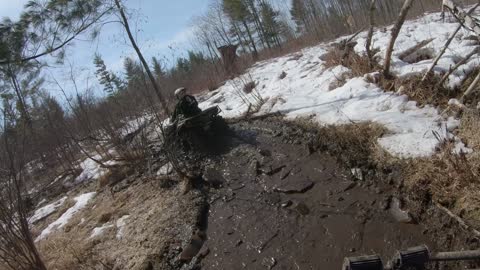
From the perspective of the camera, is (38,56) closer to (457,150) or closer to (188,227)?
(188,227)

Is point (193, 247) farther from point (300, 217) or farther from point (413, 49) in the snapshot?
point (413, 49)

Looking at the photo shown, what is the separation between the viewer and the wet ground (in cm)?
338

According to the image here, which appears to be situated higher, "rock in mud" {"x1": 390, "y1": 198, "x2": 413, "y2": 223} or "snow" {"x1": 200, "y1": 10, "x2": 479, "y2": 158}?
"snow" {"x1": 200, "y1": 10, "x2": 479, "y2": 158}

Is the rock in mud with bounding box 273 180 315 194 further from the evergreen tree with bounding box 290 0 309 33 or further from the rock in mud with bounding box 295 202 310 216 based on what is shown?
the evergreen tree with bounding box 290 0 309 33

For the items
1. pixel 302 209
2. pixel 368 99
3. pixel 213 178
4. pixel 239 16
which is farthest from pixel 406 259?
pixel 239 16

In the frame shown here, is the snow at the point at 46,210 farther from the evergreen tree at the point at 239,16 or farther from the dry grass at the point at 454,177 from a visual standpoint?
the evergreen tree at the point at 239,16

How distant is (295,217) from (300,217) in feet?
0.20

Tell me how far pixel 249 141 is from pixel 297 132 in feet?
3.24

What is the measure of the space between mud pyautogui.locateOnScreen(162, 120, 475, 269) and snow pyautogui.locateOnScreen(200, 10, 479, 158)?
1.92 feet

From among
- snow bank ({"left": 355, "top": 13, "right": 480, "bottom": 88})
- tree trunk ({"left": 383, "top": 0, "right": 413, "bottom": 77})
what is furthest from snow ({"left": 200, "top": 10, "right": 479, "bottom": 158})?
tree trunk ({"left": 383, "top": 0, "right": 413, "bottom": 77})

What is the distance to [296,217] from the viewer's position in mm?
4090

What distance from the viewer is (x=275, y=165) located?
534cm

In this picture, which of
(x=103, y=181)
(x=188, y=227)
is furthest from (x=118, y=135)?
(x=188, y=227)

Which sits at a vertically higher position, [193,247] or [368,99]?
[368,99]
